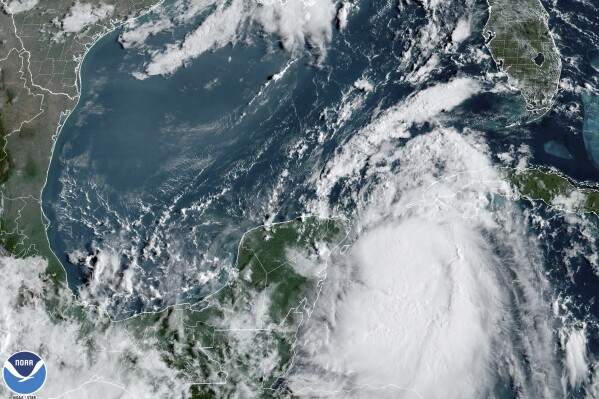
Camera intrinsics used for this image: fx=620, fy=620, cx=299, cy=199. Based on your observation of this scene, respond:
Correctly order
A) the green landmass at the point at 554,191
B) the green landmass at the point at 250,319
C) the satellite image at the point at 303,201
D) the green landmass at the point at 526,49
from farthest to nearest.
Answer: the green landmass at the point at 526,49 < the green landmass at the point at 554,191 < the green landmass at the point at 250,319 < the satellite image at the point at 303,201

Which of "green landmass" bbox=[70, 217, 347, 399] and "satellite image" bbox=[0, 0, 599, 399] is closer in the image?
"satellite image" bbox=[0, 0, 599, 399]

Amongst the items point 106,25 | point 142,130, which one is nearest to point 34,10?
point 106,25

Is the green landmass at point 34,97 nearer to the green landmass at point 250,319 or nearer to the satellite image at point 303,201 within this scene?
the satellite image at point 303,201

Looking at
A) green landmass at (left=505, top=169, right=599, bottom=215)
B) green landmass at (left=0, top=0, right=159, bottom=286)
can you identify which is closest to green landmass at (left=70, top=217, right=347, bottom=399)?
green landmass at (left=0, top=0, right=159, bottom=286)

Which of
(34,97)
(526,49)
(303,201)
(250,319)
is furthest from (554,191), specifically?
(34,97)

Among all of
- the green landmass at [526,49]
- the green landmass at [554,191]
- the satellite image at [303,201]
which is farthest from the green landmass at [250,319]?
the green landmass at [526,49]

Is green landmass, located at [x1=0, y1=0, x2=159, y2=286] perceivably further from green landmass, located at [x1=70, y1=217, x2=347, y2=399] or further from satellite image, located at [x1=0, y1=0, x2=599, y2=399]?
green landmass, located at [x1=70, y1=217, x2=347, y2=399]

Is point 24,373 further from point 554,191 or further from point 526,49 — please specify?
point 526,49
